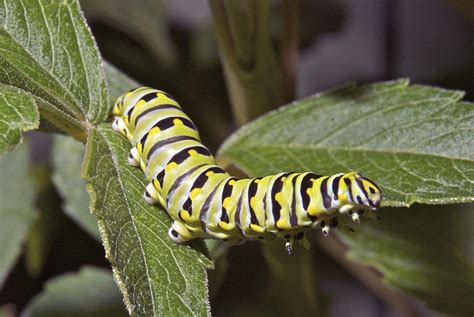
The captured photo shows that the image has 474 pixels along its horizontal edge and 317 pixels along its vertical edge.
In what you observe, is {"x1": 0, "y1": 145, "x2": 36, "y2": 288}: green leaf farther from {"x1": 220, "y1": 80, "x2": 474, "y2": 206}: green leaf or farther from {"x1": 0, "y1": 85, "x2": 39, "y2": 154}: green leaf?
{"x1": 0, "y1": 85, "x2": 39, "y2": 154}: green leaf

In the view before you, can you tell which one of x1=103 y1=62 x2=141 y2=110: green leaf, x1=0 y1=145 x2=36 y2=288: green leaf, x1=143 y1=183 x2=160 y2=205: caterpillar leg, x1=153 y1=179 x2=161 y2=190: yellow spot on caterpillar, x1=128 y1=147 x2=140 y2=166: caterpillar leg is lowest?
x1=0 y1=145 x2=36 y2=288: green leaf

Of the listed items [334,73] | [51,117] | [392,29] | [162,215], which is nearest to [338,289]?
Answer: [334,73]

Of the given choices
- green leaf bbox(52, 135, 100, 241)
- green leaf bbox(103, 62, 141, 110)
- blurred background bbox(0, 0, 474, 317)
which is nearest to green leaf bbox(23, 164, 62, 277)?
blurred background bbox(0, 0, 474, 317)

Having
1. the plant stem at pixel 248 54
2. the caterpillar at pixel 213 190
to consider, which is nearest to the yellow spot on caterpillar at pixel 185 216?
the caterpillar at pixel 213 190

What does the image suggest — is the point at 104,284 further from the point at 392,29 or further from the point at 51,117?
the point at 392,29

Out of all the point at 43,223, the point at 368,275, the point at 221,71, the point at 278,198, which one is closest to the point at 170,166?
the point at 278,198

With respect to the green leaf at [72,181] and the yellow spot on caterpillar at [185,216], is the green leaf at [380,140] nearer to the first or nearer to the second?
the yellow spot on caterpillar at [185,216]
